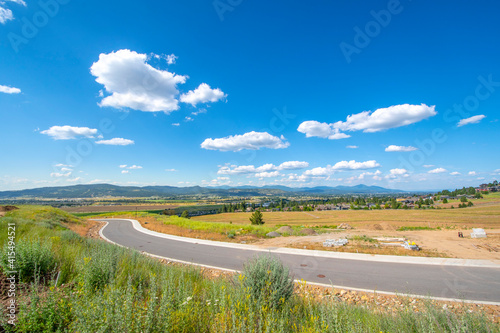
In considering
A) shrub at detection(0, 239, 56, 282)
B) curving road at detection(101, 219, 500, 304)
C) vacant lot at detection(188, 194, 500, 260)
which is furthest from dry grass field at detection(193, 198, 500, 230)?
shrub at detection(0, 239, 56, 282)

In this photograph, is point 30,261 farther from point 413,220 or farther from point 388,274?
point 413,220

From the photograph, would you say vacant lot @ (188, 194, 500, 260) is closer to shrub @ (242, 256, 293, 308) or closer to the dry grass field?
the dry grass field

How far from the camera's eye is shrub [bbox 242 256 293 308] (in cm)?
426

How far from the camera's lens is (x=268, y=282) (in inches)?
170

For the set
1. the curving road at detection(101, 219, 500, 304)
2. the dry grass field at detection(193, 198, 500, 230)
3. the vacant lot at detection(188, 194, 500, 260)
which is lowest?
the dry grass field at detection(193, 198, 500, 230)

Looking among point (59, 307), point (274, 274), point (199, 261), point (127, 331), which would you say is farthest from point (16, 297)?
point (199, 261)

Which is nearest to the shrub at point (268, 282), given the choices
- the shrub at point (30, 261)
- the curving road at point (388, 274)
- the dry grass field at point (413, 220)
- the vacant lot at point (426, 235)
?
the curving road at point (388, 274)

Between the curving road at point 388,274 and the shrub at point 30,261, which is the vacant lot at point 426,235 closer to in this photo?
the curving road at point 388,274

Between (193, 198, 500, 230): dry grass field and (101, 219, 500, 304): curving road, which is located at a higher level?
(101, 219, 500, 304): curving road

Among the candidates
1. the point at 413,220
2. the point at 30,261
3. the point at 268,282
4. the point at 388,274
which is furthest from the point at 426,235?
the point at 413,220

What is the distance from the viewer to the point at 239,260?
11430 mm

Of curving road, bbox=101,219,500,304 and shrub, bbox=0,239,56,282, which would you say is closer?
shrub, bbox=0,239,56,282

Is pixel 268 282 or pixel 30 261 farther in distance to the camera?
pixel 30 261

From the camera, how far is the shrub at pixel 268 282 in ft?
14.0
